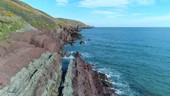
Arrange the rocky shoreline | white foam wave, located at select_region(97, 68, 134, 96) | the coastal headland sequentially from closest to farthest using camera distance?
the rocky shoreline, the coastal headland, white foam wave, located at select_region(97, 68, 134, 96)

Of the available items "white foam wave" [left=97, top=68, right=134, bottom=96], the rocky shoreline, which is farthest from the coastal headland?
"white foam wave" [left=97, top=68, right=134, bottom=96]

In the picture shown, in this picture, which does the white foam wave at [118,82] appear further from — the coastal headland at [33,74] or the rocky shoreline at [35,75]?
the rocky shoreline at [35,75]

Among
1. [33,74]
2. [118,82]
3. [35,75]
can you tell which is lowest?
[118,82]

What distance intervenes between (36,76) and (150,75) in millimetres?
36861

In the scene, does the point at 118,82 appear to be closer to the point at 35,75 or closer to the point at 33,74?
the point at 35,75

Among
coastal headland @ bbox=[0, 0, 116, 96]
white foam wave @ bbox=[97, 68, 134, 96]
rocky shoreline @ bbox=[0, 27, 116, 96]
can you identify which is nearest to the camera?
rocky shoreline @ bbox=[0, 27, 116, 96]

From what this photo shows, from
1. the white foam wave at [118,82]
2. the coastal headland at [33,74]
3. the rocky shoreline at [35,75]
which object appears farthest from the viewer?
the white foam wave at [118,82]

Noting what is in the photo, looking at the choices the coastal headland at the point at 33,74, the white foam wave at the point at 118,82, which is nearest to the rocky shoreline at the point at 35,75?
the coastal headland at the point at 33,74

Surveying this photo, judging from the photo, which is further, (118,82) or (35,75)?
(118,82)

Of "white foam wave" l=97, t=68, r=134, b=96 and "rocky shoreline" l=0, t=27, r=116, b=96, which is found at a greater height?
"rocky shoreline" l=0, t=27, r=116, b=96

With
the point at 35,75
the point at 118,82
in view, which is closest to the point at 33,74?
the point at 35,75

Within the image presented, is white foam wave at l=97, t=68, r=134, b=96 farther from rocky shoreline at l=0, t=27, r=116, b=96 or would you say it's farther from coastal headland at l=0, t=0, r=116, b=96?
rocky shoreline at l=0, t=27, r=116, b=96

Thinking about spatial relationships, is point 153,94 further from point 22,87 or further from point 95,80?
point 22,87

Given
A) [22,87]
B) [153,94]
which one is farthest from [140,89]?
[22,87]
